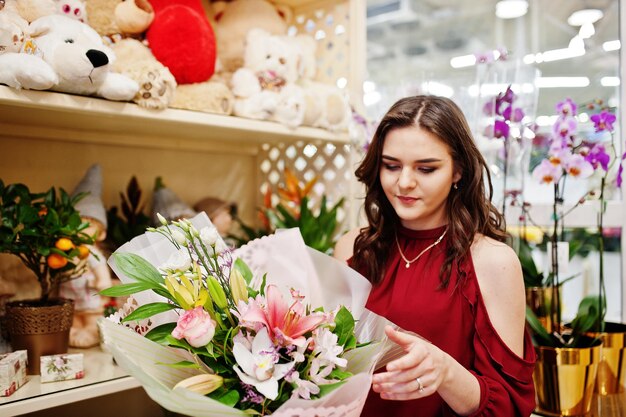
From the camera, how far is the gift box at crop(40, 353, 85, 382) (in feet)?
3.67

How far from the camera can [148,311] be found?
0.73 meters

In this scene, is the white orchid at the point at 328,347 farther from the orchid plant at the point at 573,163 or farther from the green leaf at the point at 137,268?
the orchid plant at the point at 573,163

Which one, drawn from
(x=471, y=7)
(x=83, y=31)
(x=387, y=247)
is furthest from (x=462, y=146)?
(x=471, y=7)

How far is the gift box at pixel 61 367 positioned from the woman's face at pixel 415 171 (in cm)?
75

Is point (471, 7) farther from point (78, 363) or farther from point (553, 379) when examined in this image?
point (78, 363)

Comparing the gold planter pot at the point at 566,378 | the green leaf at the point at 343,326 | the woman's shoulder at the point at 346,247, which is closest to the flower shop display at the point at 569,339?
the gold planter pot at the point at 566,378

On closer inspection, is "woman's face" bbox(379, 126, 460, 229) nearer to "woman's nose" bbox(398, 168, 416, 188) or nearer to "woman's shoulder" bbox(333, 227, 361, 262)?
"woman's nose" bbox(398, 168, 416, 188)

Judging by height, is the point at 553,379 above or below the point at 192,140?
below

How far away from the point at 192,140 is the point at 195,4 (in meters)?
0.46

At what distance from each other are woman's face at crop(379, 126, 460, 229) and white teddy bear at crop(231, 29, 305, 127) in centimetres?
51

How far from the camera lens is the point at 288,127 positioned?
5.18 feet

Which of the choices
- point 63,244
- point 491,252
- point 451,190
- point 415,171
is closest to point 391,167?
point 415,171

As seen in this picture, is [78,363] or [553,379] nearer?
[78,363]

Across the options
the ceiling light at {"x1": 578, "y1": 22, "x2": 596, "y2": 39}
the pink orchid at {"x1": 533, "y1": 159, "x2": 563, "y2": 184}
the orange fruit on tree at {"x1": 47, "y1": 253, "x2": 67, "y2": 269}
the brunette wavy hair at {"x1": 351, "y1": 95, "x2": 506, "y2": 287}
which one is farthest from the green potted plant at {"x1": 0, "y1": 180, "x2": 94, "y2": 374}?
the ceiling light at {"x1": 578, "y1": 22, "x2": 596, "y2": 39}
